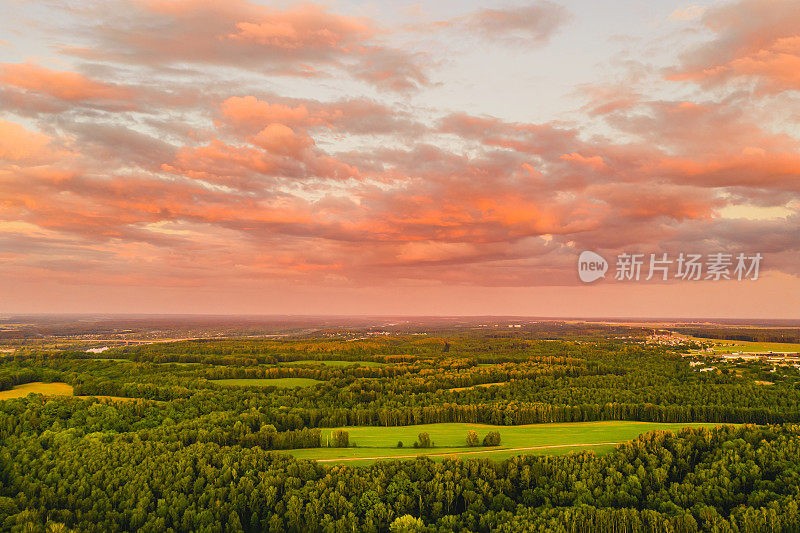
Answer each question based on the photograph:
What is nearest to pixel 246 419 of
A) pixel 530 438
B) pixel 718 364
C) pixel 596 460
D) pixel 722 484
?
pixel 530 438

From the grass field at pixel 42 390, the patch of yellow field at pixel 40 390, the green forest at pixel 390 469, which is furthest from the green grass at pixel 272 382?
the patch of yellow field at pixel 40 390

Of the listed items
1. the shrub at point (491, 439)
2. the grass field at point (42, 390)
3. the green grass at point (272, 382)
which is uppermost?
the shrub at point (491, 439)

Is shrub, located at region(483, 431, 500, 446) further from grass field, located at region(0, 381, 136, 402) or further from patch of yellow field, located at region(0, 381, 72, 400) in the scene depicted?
patch of yellow field, located at region(0, 381, 72, 400)

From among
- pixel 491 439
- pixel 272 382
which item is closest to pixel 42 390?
pixel 272 382

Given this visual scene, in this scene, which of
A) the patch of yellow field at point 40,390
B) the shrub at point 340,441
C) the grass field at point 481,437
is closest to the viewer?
the grass field at point 481,437

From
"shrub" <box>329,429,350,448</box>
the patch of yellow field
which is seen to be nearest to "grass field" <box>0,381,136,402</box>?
the patch of yellow field

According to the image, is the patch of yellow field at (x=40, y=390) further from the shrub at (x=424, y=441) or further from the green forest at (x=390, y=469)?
the shrub at (x=424, y=441)

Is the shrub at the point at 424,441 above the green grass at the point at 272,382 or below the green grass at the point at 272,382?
above
